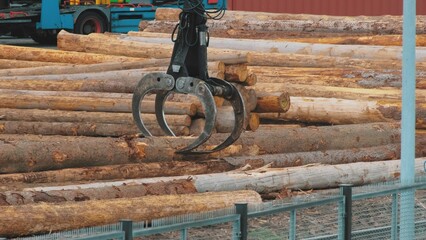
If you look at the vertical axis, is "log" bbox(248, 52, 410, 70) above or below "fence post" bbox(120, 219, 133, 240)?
above

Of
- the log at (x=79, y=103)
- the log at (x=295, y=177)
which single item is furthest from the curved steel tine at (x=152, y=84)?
the log at (x=79, y=103)

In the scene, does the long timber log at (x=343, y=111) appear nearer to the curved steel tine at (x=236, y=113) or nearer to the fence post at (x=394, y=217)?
the curved steel tine at (x=236, y=113)

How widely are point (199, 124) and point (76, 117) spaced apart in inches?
63.3

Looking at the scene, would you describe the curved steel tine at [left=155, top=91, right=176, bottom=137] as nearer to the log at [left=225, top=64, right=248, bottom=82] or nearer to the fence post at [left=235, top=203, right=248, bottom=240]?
the log at [left=225, top=64, right=248, bottom=82]

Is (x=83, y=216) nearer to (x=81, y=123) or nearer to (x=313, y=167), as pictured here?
(x=313, y=167)

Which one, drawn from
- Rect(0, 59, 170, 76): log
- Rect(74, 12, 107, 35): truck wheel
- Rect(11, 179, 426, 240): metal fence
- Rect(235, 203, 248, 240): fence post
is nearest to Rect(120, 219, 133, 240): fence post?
Rect(11, 179, 426, 240): metal fence

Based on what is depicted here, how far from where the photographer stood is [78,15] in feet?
119

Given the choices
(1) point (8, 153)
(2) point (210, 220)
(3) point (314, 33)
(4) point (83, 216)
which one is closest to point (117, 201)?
(4) point (83, 216)

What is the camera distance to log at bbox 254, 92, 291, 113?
1450 cm

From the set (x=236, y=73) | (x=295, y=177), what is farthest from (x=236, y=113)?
(x=236, y=73)

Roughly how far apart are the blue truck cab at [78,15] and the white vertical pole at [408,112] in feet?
87.8

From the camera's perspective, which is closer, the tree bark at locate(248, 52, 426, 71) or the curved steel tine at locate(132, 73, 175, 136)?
the curved steel tine at locate(132, 73, 175, 136)

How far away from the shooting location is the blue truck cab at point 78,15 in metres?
35.7

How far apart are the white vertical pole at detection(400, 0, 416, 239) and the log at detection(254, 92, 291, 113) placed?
5.31 meters
